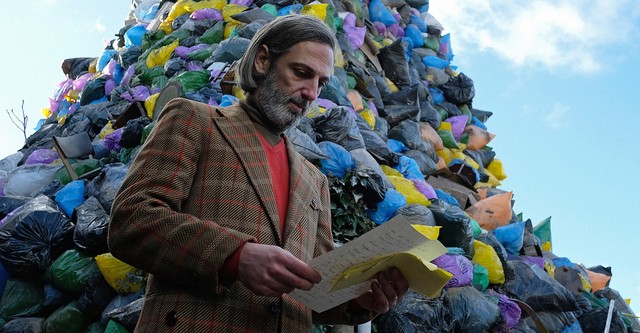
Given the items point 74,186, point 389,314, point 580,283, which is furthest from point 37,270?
point 580,283

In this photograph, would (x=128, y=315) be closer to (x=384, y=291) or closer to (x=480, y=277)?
(x=384, y=291)

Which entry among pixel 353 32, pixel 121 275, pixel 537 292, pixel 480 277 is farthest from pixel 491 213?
pixel 121 275

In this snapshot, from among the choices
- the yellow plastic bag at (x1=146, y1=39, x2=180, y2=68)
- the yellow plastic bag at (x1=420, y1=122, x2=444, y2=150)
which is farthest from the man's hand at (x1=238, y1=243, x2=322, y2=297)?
the yellow plastic bag at (x1=420, y1=122, x2=444, y2=150)

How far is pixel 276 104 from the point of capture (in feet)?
4.97

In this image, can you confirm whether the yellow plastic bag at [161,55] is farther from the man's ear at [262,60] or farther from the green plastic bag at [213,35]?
the man's ear at [262,60]

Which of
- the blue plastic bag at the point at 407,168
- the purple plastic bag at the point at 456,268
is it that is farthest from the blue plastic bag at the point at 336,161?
the blue plastic bag at the point at 407,168

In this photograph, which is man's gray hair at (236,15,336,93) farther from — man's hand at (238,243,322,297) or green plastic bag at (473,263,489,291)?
green plastic bag at (473,263,489,291)

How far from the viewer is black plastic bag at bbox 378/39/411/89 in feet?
21.4

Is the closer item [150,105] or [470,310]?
[470,310]

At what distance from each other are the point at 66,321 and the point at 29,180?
5.02 feet

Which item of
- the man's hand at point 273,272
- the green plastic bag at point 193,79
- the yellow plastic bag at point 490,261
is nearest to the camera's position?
the man's hand at point 273,272

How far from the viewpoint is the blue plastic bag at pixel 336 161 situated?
3635 millimetres

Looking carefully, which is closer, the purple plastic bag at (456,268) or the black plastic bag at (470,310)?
the black plastic bag at (470,310)

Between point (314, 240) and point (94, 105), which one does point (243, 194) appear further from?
point (94, 105)
